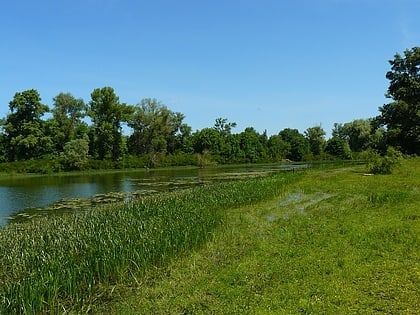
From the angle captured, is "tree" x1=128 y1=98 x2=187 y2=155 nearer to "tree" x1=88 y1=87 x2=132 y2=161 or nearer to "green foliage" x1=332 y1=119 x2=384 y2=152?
"tree" x1=88 y1=87 x2=132 y2=161

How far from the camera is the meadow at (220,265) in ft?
20.7

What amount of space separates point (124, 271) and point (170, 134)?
3346 inches

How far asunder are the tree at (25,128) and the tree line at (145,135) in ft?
0.49

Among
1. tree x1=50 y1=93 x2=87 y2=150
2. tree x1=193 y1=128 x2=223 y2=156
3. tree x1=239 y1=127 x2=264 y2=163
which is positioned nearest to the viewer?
tree x1=50 y1=93 x2=87 y2=150

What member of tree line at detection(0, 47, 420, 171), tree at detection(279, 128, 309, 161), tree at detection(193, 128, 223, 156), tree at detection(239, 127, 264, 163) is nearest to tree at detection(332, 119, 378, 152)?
tree line at detection(0, 47, 420, 171)

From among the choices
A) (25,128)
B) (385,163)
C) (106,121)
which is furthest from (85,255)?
(106,121)

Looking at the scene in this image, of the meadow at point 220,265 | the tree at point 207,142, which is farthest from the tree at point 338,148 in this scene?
the meadow at point 220,265

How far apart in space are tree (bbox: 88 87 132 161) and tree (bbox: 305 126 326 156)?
57.6 m

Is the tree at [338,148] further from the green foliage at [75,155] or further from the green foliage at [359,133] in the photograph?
the green foliage at [75,155]

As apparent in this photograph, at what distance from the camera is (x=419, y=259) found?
7.59 metres

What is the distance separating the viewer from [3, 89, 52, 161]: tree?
223ft

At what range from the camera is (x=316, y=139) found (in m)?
116

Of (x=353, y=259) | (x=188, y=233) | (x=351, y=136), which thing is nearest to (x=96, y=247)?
(x=188, y=233)

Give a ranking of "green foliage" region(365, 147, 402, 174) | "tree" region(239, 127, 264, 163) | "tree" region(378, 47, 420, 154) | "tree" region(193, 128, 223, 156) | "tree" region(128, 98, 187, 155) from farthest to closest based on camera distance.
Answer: "tree" region(239, 127, 264, 163), "tree" region(193, 128, 223, 156), "tree" region(128, 98, 187, 155), "tree" region(378, 47, 420, 154), "green foliage" region(365, 147, 402, 174)
